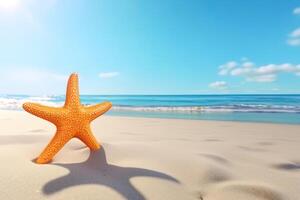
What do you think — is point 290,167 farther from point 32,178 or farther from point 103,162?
point 32,178

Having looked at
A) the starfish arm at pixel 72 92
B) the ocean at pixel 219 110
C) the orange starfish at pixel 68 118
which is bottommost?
the ocean at pixel 219 110

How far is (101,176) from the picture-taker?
2021 millimetres

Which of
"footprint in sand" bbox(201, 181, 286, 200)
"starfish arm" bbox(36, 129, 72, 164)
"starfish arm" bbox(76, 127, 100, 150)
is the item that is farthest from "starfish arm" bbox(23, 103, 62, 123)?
"footprint in sand" bbox(201, 181, 286, 200)

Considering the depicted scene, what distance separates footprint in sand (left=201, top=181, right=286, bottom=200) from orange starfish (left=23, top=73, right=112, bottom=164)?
1.27 meters

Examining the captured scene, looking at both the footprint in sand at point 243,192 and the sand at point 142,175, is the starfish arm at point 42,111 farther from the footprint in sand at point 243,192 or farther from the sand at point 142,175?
the footprint in sand at point 243,192

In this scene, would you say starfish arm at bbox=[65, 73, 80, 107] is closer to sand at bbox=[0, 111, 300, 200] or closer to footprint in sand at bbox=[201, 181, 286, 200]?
sand at bbox=[0, 111, 300, 200]

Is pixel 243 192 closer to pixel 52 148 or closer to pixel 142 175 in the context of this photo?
pixel 142 175

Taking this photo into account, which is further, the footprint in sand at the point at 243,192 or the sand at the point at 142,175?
the footprint in sand at the point at 243,192

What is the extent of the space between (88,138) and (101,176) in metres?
0.57

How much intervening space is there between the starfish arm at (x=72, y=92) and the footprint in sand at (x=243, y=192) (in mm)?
1439

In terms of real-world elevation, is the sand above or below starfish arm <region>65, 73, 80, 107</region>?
below

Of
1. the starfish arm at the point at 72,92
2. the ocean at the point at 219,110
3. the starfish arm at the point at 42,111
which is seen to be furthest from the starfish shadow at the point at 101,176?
the ocean at the point at 219,110

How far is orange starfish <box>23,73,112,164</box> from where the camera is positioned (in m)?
2.24

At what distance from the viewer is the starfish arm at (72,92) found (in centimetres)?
239
